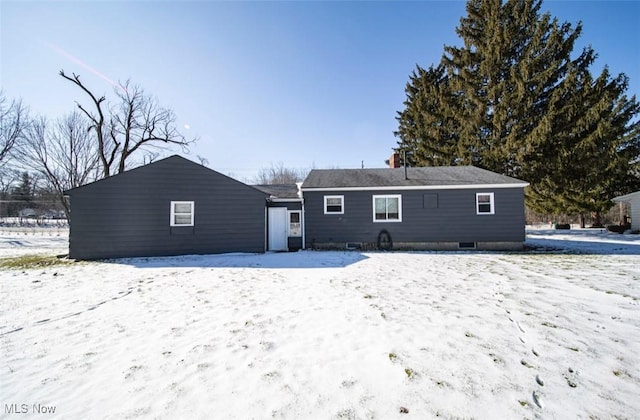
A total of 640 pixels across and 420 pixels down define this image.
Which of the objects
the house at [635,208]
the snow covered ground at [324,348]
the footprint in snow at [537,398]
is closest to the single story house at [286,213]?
the snow covered ground at [324,348]

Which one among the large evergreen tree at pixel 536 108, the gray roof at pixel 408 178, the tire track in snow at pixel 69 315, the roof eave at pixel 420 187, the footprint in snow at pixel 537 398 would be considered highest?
the large evergreen tree at pixel 536 108

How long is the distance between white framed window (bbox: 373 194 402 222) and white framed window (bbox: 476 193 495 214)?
3.72m

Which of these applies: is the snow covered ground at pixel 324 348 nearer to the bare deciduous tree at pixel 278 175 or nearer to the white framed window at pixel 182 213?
the white framed window at pixel 182 213

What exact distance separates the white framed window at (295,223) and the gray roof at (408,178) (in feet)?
4.69

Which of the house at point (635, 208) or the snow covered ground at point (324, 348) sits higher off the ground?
the house at point (635, 208)

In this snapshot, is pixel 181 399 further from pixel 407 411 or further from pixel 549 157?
pixel 549 157

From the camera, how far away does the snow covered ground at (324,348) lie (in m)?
2.40

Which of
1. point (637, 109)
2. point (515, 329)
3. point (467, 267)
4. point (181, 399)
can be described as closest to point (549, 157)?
point (637, 109)

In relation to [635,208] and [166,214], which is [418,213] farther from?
[635,208]

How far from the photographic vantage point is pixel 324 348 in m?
3.42

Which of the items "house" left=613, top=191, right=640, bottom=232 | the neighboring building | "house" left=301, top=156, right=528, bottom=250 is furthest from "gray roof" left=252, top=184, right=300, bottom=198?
"house" left=613, top=191, right=640, bottom=232

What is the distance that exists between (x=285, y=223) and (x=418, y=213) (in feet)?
21.8

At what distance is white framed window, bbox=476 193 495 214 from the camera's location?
1298cm

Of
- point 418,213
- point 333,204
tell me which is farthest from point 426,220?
point 333,204
